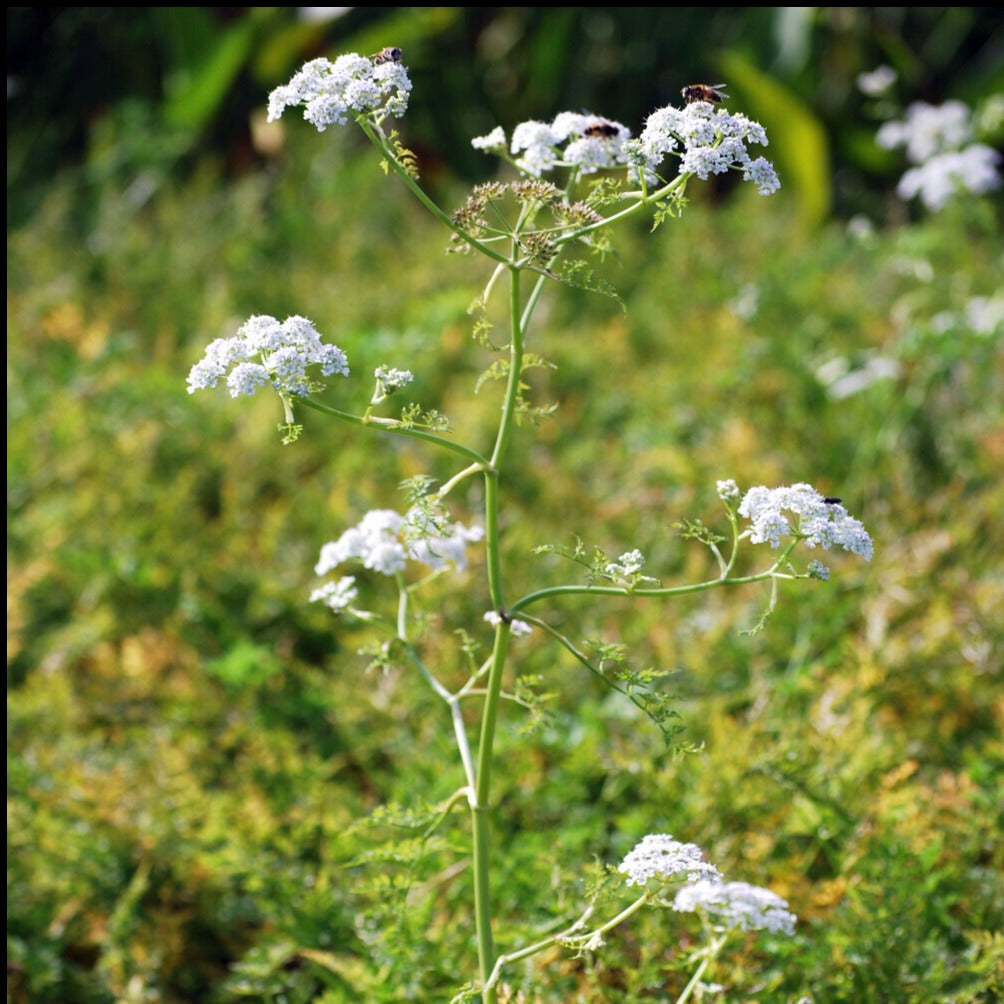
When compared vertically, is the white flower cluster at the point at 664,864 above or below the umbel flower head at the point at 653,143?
below

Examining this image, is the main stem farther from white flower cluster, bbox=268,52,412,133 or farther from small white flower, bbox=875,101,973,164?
small white flower, bbox=875,101,973,164

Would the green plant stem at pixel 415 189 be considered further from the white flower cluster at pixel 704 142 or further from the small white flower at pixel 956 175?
the small white flower at pixel 956 175

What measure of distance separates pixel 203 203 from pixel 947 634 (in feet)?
13.2

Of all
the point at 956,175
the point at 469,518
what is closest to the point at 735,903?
the point at 469,518

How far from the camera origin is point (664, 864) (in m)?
1.40

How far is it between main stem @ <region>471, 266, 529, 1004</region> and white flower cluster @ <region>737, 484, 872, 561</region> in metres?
0.30

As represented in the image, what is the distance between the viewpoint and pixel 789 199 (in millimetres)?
6086

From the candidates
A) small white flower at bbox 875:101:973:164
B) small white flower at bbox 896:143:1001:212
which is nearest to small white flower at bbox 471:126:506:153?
small white flower at bbox 896:143:1001:212

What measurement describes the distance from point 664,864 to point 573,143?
2.71 ft

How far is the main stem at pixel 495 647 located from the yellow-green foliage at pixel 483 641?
12 cm

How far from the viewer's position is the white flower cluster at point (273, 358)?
1376 mm

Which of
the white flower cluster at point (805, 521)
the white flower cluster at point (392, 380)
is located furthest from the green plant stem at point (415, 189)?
the white flower cluster at point (805, 521)

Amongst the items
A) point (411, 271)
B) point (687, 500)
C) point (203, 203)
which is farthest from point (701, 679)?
point (203, 203)

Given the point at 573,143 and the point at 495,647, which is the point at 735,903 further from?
the point at 573,143
